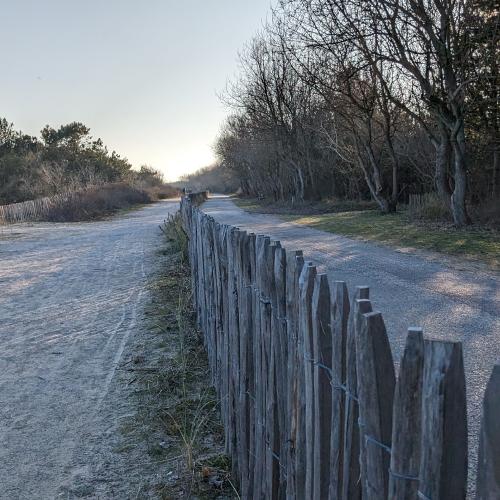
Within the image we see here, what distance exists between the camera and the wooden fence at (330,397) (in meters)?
1.40

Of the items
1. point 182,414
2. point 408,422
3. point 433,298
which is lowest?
point 182,414

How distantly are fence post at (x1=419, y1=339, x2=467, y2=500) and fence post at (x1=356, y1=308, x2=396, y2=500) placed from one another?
11.2 inches

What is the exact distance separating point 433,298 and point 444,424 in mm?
6957

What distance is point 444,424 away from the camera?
1397mm

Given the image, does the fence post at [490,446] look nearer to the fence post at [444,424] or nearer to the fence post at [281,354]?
the fence post at [444,424]

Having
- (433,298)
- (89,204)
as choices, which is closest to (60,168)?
(89,204)

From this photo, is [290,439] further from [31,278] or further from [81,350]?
[31,278]

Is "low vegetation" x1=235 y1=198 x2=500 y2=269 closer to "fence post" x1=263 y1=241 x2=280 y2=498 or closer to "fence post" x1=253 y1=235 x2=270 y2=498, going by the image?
"fence post" x1=253 y1=235 x2=270 y2=498

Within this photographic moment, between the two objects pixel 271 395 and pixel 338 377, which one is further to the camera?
pixel 271 395

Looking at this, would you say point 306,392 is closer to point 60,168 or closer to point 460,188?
point 460,188

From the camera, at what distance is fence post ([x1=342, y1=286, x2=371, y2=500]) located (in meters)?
1.91

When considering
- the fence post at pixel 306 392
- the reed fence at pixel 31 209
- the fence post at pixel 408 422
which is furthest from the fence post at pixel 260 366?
the reed fence at pixel 31 209

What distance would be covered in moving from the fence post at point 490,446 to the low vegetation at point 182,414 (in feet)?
9.15

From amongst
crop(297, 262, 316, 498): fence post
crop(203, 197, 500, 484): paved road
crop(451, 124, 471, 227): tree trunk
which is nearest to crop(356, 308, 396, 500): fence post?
crop(297, 262, 316, 498): fence post
